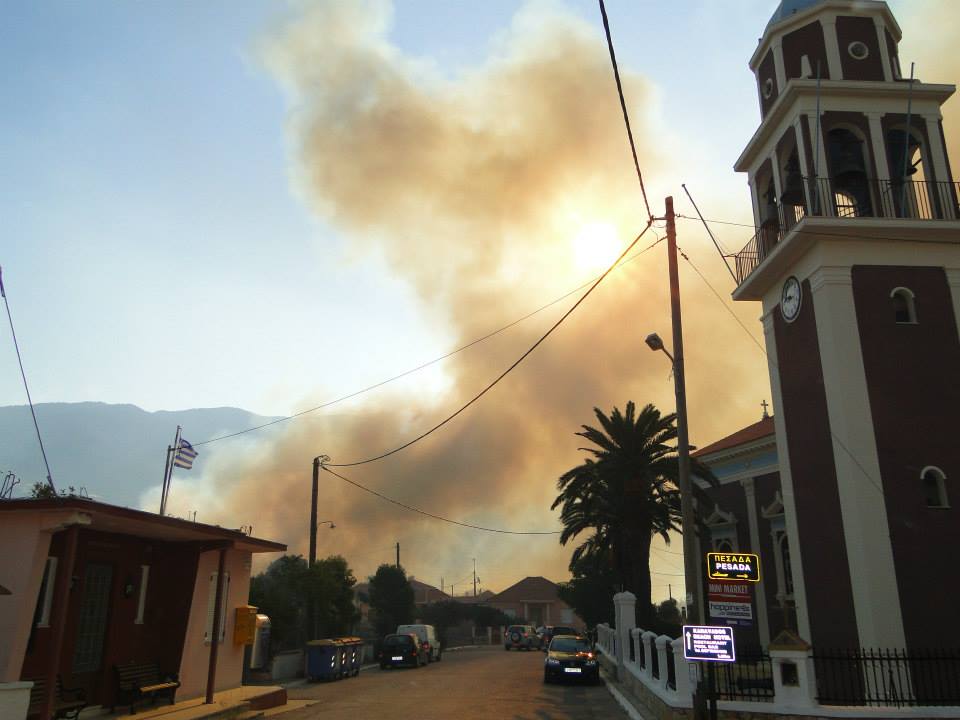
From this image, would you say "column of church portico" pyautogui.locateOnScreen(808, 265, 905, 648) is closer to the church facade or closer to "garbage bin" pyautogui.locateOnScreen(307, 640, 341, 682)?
the church facade

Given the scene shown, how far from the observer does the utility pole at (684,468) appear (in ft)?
43.4

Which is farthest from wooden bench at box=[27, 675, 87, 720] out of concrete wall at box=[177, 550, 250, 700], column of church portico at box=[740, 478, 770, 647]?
column of church portico at box=[740, 478, 770, 647]

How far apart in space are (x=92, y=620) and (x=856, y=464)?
16.7 m

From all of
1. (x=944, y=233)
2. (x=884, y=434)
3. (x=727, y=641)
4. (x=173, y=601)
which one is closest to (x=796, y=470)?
(x=884, y=434)

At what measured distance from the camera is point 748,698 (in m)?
13.5

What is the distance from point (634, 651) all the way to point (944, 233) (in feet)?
46.7

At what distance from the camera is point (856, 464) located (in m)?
16.8

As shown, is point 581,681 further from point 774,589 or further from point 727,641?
point 727,641

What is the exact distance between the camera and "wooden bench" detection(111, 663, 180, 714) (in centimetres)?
1488

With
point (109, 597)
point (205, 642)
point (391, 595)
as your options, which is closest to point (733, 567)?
point (109, 597)

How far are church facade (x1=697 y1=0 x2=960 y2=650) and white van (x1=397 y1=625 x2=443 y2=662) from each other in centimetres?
1936

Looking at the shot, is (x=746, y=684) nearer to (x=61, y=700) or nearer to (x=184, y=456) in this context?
(x=61, y=700)

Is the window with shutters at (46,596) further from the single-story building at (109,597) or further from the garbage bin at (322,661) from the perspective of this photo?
the garbage bin at (322,661)

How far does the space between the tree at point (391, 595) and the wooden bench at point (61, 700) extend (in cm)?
5312
